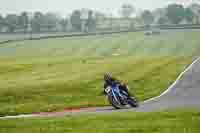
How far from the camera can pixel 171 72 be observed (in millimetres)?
35000

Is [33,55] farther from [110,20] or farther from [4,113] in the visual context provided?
[110,20]

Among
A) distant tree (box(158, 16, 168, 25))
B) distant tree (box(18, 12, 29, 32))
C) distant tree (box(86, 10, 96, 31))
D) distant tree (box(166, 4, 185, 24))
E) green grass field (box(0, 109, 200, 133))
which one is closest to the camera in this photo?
green grass field (box(0, 109, 200, 133))

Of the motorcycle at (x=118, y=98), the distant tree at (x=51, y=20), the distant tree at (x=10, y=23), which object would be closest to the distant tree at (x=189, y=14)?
the distant tree at (x=51, y=20)

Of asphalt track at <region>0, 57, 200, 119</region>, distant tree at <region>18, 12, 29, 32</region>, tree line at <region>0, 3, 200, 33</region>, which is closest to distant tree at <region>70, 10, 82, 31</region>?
tree line at <region>0, 3, 200, 33</region>

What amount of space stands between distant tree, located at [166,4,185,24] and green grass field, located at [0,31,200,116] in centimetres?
4280

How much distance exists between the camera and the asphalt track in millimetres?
18578

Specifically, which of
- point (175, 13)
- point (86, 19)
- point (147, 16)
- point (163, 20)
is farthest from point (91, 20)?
point (175, 13)

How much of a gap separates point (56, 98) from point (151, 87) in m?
5.61

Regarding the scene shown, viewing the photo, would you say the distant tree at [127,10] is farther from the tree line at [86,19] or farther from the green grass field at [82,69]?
the green grass field at [82,69]

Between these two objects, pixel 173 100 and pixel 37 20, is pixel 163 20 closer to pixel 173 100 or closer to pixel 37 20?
pixel 37 20

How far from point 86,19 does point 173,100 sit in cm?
12480

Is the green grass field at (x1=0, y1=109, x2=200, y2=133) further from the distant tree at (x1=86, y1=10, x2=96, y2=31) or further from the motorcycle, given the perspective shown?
the distant tree at (x1=86, y1=10, x2=96, y2=31)

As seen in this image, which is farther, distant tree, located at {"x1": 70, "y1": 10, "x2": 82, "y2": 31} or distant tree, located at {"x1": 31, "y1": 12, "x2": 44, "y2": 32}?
distant tree, located at {"x1": 70, "y1": 10, "x2": 82, "y2": 31}

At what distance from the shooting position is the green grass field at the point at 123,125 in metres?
12.2
